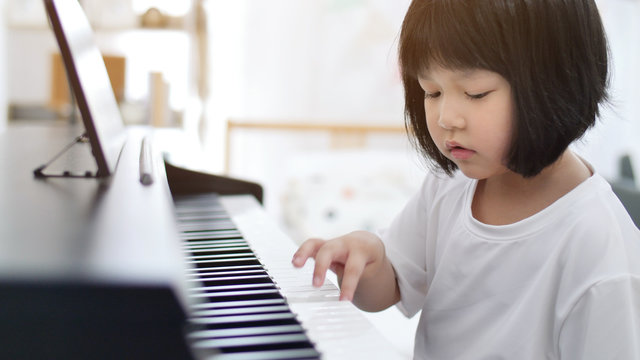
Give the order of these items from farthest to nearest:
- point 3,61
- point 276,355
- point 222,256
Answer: point 3,61, point 222,256, point 276,355

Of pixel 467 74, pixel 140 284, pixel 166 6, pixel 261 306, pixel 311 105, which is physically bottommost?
pixel 311 105

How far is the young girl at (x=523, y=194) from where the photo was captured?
2.31ft

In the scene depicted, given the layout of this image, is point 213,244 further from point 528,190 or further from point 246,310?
point 528,190

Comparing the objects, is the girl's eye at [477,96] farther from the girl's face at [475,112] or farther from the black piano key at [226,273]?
the black piano key at [226,273]

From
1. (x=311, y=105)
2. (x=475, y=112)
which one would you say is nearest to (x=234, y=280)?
(x=475, y=112)

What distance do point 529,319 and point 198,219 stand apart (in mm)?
533

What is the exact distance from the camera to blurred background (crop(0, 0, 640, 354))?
323cm

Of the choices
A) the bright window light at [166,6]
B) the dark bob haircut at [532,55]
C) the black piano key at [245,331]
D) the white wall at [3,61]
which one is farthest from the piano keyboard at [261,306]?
the white wall at [3,61]

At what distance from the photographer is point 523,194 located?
2.74 feet

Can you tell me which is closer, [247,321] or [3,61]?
[247,321]

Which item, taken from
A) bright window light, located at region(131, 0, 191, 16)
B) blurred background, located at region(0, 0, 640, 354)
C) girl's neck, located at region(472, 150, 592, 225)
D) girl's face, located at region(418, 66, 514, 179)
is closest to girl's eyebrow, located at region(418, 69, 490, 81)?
girl's face, located at region(418, 66, 514, 179)

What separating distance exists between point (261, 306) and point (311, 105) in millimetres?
3197

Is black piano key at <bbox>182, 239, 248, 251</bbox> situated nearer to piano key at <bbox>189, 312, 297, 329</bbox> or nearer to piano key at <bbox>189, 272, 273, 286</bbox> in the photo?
piano key at <bbox>189, 272, 273, 286</bbox>

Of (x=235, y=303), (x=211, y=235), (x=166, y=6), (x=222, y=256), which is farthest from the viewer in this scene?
(x=166, y=6)
